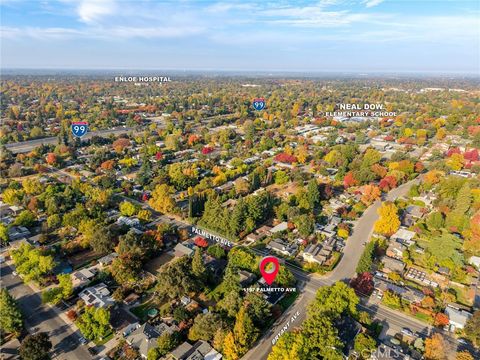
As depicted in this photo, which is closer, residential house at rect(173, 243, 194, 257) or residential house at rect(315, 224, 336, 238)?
residential house at rect(173, 243, 194, 257)

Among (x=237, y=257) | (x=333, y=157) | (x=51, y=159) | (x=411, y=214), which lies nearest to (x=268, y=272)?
(x=237, y=257)

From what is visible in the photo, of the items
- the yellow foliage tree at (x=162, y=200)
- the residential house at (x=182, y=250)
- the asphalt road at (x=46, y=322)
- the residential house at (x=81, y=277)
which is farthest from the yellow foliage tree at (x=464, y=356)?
the yellow foliage tree at (x=162, y=200)

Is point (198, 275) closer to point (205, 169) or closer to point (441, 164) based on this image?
point (205, 169)

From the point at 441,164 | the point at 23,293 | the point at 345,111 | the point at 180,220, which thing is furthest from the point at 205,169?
the point at 345,111

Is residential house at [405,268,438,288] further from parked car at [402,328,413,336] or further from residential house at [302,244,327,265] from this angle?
residential house at [302,244,327,265]

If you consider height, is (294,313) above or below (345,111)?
below

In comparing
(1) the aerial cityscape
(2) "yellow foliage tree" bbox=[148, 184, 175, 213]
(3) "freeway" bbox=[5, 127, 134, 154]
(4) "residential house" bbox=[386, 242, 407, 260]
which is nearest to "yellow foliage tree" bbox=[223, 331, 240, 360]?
(1) the aerial cityscape

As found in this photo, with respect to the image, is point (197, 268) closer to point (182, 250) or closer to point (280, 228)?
point (182, 250)

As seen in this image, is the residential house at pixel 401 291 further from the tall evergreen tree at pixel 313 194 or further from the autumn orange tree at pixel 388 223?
the tall evergreen tree at pixel 313 194
